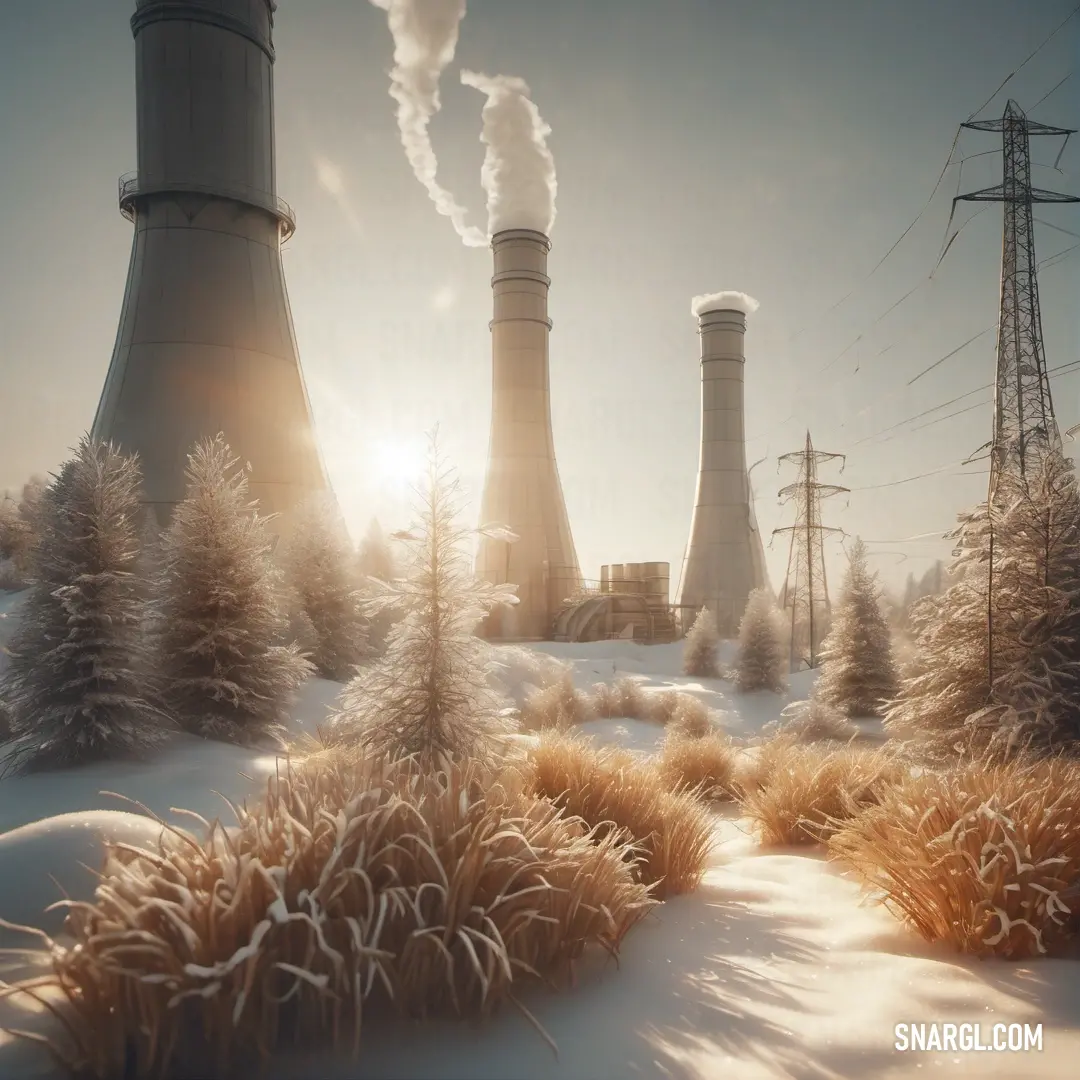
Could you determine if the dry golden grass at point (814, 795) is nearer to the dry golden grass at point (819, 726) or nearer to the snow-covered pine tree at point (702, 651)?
the dry golden grass at point (819, 726)

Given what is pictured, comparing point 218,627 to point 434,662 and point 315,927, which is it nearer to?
point 434,662

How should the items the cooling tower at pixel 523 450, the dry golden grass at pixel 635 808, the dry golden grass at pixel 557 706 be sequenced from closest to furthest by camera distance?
the dry golden grass at pixel 635 808, the dry golden grass at pixel 557 706, the cooling tower at pixel 523 450

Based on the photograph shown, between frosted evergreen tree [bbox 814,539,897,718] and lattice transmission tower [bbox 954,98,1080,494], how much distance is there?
16.1 feet

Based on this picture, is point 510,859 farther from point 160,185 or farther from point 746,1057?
point 160,185

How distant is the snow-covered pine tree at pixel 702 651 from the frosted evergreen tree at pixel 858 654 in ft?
28.1

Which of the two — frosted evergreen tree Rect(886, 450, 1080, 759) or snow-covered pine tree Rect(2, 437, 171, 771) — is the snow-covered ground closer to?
frosted evergreen tree Rect(886, 450, 1080, 759)

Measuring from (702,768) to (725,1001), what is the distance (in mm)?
5315

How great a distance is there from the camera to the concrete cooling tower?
1767cm

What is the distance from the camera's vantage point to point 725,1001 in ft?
7.13

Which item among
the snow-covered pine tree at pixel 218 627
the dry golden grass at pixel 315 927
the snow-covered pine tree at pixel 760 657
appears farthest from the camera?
the snow-covered pine tree at pixel 760 657

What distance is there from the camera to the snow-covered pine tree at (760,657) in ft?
62.4

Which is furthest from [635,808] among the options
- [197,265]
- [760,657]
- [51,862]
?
[197,265]

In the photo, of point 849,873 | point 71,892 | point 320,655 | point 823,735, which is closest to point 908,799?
point 849,873

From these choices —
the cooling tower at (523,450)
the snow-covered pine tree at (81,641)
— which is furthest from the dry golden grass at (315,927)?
the cooling tower at (523,450)
